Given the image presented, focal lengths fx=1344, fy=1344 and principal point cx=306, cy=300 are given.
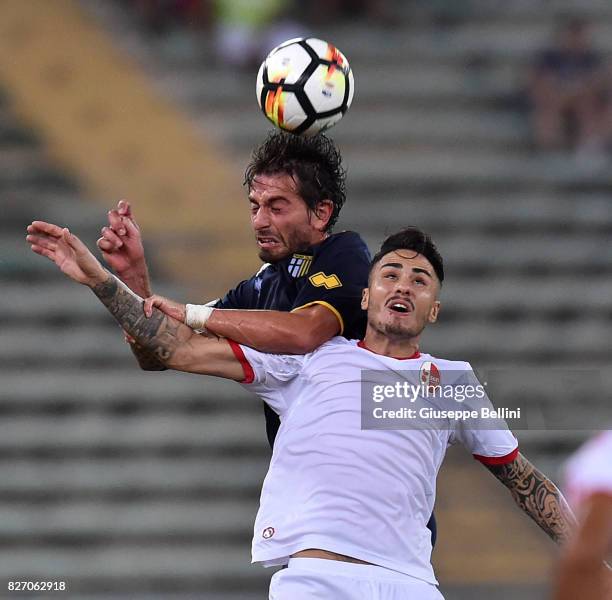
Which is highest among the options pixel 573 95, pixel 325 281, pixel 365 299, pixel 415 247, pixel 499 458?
pixel 573 95

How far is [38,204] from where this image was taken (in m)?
11.5

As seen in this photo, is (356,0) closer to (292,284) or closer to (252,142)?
(252,142)

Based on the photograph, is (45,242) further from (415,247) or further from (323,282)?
(415,247)

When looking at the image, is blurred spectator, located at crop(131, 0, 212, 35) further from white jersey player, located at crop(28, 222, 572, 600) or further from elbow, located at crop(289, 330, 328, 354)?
elbow, located at crop(289, 330, 328, 354)

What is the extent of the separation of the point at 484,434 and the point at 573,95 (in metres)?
7.11

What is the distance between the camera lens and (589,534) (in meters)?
2.87

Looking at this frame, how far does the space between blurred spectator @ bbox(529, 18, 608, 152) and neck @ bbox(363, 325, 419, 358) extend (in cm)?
700

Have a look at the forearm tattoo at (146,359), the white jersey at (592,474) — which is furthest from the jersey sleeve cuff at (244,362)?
the white jersey at (592,474)

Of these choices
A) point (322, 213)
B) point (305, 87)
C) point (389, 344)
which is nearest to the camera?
point (389, 344)

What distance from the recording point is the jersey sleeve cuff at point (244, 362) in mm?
4672

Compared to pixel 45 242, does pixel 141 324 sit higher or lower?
lower

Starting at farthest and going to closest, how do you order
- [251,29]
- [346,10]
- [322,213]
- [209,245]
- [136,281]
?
[346,10] < [251,29] < [209,245] < [322,213] < [136,281]

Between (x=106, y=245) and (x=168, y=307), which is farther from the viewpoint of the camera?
(x=106, y=245)

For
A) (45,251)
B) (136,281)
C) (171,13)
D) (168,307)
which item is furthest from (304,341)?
(171,13)
